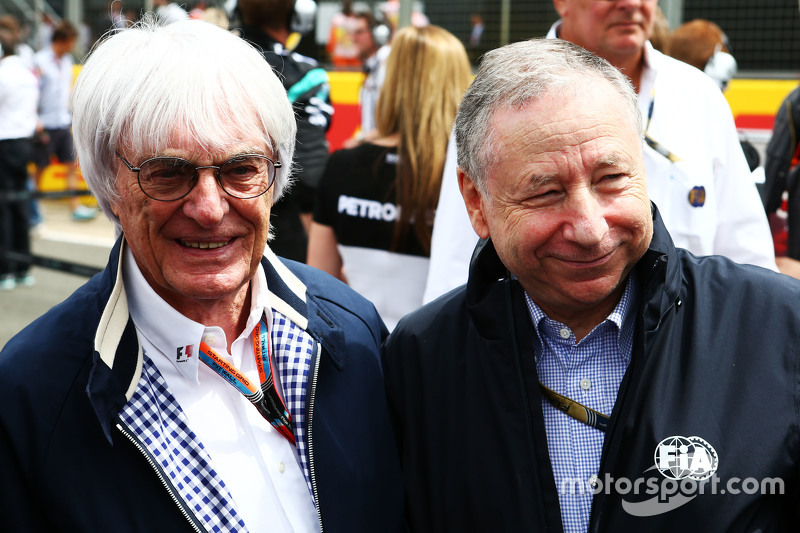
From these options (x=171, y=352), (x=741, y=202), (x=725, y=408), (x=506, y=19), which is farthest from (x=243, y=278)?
(x=506, y=19)

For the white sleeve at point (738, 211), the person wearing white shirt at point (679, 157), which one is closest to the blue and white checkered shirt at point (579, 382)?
the person wearing white shirt at point (679, 157)

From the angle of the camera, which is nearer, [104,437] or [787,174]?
[104,437]

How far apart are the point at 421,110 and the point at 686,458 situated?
232 centimetres

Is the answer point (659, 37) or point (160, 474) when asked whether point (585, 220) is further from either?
point (659, 37)

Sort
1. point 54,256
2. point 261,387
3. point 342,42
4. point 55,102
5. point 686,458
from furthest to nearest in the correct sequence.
A: point 342,42 → point 55,102 → point 54,256 → point 261,387 → point 686,458

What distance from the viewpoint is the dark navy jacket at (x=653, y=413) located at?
Answer: 173cm

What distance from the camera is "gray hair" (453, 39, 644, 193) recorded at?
1.85 meters

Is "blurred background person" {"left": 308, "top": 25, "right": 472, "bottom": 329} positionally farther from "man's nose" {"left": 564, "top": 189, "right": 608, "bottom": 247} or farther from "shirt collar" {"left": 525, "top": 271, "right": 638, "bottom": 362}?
"man's nose" {"left": 564, "top": 189, "right": 608, "bottom": 247}

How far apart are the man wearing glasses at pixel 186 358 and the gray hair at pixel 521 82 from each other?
1.53 feet

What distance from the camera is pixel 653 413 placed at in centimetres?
176

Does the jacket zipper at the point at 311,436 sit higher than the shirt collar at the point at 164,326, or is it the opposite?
the shirt collar at the point at 164,326

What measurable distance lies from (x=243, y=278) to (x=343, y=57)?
13050mm

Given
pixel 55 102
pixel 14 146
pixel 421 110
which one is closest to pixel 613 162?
pixel 421 110

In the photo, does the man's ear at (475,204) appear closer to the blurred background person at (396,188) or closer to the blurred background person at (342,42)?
the blurred background person at (396,188)
